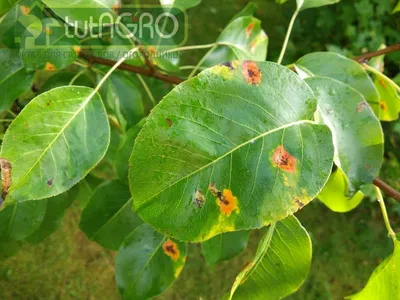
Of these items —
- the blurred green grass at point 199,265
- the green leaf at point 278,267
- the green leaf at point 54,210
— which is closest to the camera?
the green leaf at point 278,267

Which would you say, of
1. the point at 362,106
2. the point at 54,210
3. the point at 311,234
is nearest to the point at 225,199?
the point at 362,106

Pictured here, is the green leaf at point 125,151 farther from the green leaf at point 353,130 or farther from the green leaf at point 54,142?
the green leaf at point 353,130

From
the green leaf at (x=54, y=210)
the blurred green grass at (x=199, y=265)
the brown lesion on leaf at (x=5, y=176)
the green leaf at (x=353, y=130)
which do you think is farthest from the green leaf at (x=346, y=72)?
the blurred green grass at (x=199, y=265)

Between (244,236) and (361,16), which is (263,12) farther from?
(244,236)

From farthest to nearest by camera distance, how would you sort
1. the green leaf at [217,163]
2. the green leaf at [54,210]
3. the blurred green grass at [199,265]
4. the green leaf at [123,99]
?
the blurred green grass at [199,265] → the green leaf at [54,210] → the green leaf at [123,99] → the green leaf at [217,163]

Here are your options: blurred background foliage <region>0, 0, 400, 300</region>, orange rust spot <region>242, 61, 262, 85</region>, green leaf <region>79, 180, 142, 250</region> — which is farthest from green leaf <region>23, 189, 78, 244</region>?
blurred background foliage <region>0, 0, 400, 300</region>

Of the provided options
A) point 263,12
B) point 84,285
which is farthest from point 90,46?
point 263,12

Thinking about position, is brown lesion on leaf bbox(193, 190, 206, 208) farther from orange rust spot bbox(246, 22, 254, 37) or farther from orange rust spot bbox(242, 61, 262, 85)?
orange rust spot bbox(246, 22, 254, 37)

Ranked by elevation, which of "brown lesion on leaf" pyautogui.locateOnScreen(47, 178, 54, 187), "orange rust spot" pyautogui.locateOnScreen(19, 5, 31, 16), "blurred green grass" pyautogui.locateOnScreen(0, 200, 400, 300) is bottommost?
"blurred green grass" pyautogui.locateOnScreen(0, 200, 400, 300)
